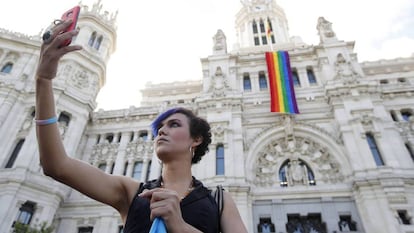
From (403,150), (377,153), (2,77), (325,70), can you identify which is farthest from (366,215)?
(2,77)

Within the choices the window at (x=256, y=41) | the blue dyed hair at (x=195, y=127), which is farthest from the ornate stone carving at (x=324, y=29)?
the blue dyed hair at (x=195, y=127)

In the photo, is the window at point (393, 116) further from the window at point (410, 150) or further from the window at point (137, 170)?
the window at point (137, 170)

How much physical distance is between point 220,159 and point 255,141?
2.94m

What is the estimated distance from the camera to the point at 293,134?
19.5 m

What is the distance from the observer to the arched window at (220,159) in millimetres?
18031

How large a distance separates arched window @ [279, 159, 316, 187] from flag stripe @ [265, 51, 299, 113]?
3682 millimetres

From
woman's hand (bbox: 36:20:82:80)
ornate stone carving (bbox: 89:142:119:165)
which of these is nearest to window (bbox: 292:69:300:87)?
ornate stone carving (bbox: 89:142:119:165)

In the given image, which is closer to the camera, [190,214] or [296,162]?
[190,214]

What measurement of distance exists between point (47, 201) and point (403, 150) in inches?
874

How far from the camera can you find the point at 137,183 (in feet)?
8.84

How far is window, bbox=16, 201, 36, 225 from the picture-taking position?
16.1 m

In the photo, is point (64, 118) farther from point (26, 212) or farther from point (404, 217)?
point (404, 217)

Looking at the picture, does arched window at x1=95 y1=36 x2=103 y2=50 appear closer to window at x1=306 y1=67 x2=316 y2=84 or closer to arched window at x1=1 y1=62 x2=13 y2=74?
arched window at x1=1 y1=62 x2=13 y2=74

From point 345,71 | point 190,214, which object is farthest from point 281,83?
point 190,214
